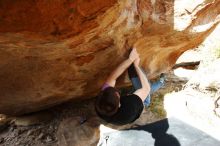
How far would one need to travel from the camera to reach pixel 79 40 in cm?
253

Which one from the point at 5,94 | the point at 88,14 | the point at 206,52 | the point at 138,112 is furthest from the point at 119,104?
→ the point at 206,52

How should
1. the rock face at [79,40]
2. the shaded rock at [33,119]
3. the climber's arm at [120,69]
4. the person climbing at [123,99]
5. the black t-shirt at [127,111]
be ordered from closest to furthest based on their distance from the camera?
the rock face at [79,40] < the person climbing at [123,99] < the black t-shirt at [127,111] < the climber's arm at [120,69] < the shaded rock at [33,119]

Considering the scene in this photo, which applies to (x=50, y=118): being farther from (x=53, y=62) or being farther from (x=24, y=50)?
(x=24, y=50)

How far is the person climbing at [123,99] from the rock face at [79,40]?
5.4 inches

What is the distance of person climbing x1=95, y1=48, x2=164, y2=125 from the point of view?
110 inches

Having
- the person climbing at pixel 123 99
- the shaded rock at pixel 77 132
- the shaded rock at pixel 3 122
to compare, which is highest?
the person climbing at pixel 123 99

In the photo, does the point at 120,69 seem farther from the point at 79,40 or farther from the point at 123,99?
the point at 79,40

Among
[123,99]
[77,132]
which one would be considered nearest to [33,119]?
[77,132]

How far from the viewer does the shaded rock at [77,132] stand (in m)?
3.87

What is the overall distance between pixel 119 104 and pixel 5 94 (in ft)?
4.69

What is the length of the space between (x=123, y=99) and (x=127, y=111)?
18 centimetres

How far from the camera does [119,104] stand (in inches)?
114

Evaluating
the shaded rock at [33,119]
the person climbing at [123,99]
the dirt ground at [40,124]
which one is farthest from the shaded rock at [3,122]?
the person climbing at [123,99]

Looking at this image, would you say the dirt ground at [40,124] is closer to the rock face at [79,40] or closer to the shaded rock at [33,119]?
the shaded rock at [33,119]
